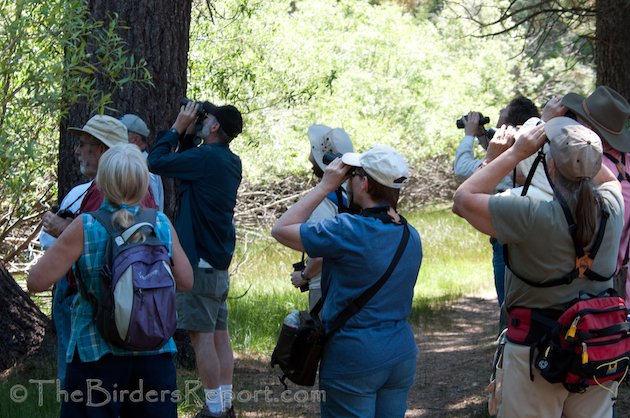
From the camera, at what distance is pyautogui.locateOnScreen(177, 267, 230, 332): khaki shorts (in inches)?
234

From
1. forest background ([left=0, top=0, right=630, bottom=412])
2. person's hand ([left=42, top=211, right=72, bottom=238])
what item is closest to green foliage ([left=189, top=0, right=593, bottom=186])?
forest background ([left=0, top=0, right=630, bottom=412])

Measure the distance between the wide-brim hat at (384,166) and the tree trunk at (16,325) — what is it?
4074 millimetres

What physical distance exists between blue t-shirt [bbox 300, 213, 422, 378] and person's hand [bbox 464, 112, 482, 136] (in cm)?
207

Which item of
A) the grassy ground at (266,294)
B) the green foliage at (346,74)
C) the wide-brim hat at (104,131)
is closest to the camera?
the wide-brim hat at (104,131)

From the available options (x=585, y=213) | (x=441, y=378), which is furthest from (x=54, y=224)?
(x=441, y=378)

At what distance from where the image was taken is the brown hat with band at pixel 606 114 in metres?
4.57

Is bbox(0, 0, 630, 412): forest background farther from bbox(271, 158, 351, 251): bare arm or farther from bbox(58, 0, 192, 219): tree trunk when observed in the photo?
bbox(271, 158, 351, 251): bare arm

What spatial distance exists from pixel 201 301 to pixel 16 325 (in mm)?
1983

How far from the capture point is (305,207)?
4.06 m

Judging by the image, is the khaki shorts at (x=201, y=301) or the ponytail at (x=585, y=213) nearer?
the ponytail at (x=585, y=213)

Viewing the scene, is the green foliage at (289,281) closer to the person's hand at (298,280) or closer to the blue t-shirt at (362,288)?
the person's hand at (298,280)

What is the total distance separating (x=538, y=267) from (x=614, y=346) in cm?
43

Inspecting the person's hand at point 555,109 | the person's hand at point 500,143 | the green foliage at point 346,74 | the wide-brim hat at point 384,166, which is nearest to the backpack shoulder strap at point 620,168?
the person's hand at point 555,109

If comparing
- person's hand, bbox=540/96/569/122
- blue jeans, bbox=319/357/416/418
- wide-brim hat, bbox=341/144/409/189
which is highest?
person's hand, bbox=540/96/569/122
